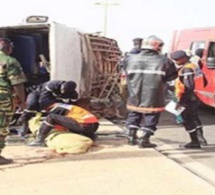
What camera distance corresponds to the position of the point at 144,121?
25.8 ft

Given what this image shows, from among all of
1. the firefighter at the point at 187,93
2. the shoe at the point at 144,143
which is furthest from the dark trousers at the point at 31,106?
the firefighter at the point at 187,93

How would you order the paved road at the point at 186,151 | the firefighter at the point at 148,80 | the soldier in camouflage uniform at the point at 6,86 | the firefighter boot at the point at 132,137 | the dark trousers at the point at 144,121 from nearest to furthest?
the soldier in camouflage uniform at the point at 6,86, the paved road at the point at 186,151, the firefighter at the point at 148,80, the dark trousers at the point at 144,121, the firefighter boot at the point at 132,137

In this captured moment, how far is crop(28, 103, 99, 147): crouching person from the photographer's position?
7.66m

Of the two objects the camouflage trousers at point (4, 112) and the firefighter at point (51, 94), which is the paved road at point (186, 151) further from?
the camouflage trousers at point (4, 112)

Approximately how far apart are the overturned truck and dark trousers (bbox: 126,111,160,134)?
2311 millimetres

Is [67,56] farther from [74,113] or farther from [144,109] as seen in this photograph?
[144,109]

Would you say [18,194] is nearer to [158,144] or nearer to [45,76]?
[158,144]

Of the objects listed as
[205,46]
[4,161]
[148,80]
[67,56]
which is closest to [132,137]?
[148,80]

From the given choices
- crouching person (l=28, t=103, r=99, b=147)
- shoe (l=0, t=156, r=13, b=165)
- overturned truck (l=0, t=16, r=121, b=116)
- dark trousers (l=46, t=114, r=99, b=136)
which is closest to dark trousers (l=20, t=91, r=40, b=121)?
crouching person (l=28, t=103, r=99, b=147)

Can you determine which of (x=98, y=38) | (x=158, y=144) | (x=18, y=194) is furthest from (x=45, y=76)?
(x=18, y=194)

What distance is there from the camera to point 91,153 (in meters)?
7.29

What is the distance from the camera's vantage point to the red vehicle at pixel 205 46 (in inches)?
481

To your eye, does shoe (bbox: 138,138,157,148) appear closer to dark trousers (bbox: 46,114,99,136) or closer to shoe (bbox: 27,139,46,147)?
dark trousers (bbox: 46,114,99,136)

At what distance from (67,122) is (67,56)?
8.51 ft
